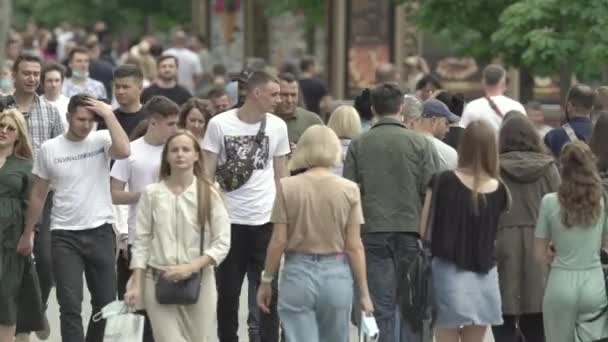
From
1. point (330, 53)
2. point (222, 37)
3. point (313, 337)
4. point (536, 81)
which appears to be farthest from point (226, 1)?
point (313, 337)

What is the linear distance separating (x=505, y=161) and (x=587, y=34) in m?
8.01

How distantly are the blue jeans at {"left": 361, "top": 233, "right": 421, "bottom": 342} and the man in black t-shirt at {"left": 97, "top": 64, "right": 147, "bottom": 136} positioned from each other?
238 cm

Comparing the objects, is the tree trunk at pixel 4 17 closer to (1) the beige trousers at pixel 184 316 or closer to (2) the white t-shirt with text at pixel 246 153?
(1) the beige trousers at pixel 184 316

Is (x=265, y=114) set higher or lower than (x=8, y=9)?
lower

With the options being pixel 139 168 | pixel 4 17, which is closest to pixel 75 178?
pixel 139 168

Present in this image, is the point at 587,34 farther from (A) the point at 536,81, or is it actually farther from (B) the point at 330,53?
(B) the point at 330,53

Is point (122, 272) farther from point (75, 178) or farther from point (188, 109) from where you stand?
point (188, 109)

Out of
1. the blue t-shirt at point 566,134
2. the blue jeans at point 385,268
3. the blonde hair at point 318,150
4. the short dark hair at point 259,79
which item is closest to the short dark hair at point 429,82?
the blue t-shirt at point 566,134

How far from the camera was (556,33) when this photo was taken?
20.3 metres

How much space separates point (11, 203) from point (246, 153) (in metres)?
1.55

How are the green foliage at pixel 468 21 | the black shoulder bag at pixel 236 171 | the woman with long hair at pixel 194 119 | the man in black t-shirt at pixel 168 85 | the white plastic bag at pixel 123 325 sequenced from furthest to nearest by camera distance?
the green foliage at pixel 468 21 < the man in black t-shirt at pixel 168 85 < the woman with long hair at pixel 194 119 < the black shoulder bag at pixel 236 171 < the white plastic bag at pixel 123 325

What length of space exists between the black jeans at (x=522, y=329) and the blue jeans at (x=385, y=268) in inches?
22.8

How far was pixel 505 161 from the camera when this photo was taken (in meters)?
12.2

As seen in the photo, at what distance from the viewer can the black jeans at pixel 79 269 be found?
40.3 feet
